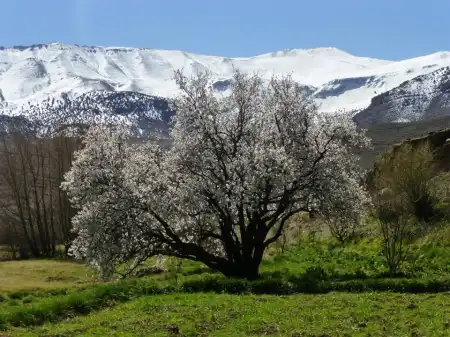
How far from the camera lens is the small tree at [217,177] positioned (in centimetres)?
2608

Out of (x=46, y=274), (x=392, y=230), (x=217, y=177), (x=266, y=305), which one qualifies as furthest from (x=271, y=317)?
(x=46, y=274)

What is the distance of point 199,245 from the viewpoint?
92.5ft

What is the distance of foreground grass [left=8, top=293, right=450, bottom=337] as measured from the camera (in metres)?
15.2

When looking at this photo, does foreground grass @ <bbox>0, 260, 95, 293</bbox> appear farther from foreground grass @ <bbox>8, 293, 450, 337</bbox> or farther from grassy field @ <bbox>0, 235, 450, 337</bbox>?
foreground grass @ <bbox>8, 293, 450, 337</bbox>

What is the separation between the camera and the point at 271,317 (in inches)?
680

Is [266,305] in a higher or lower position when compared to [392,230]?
lower

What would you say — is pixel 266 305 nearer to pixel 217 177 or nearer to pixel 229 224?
pixel 229 224

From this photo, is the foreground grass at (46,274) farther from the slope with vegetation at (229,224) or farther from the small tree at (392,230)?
the small tree at (392,230)

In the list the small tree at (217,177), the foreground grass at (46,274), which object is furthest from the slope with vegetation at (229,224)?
the foreground grass at (46,274)

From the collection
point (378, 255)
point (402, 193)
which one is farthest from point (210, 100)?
point (402, 193)

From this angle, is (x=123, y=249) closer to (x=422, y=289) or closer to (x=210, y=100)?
(x=210, y=100)

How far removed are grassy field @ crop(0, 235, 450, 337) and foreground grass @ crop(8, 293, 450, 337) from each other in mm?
29

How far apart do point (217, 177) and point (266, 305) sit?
Answer: 356 inches

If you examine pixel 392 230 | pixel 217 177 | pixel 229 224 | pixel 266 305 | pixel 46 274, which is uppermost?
pixel 217 177
